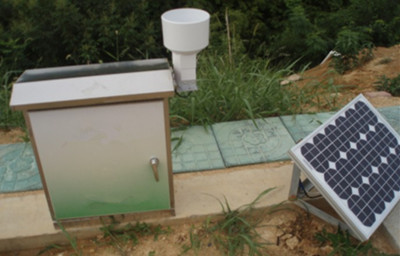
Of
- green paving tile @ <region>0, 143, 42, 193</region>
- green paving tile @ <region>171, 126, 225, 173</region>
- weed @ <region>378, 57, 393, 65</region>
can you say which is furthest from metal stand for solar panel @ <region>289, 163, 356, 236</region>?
weed @ <region>378, 57, 393, 65</region>

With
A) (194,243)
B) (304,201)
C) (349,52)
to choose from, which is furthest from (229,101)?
(349,52)

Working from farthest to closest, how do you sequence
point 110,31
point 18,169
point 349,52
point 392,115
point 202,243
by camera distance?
point 110,31
point 349,52
point 392,115
point 18,169
point 202,243

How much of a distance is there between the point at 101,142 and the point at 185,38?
73 centimetres

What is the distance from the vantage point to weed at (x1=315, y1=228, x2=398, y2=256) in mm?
2346

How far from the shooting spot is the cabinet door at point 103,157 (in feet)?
6.84

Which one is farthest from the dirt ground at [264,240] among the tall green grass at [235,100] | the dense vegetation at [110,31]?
the dense vegetation at [110,31]

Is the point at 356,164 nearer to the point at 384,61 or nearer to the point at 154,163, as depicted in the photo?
the point at 154,163

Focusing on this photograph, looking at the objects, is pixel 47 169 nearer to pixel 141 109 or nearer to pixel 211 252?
pixel 141 109

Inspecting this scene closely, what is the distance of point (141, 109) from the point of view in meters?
2.10

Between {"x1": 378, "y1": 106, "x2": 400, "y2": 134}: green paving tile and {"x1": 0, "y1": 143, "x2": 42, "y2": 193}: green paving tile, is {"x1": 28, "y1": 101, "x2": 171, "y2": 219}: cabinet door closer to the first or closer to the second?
{"x1": 0, "y1": 143, "x2": 42, "y2": 193}: green paving tile

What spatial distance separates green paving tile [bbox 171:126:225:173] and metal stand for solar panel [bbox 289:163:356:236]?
0.59 m

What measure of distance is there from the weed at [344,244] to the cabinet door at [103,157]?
37.7 inches

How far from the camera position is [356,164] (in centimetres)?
244

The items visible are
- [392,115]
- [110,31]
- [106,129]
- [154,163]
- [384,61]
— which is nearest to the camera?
[106,129]
